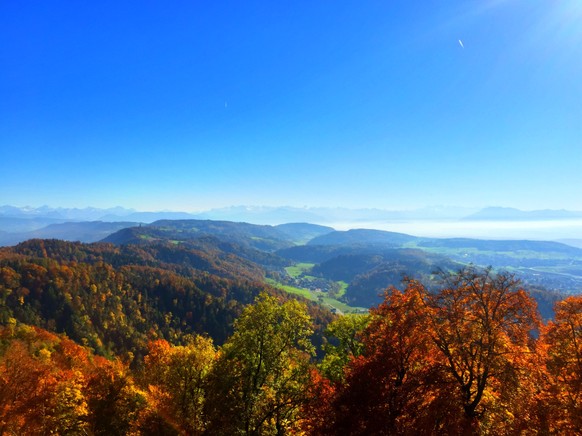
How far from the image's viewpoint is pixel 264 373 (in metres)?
27.4

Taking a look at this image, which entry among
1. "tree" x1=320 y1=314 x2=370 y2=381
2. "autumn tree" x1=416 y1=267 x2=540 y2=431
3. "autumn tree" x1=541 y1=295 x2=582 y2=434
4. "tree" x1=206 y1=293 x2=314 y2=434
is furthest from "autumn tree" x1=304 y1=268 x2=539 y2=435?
"tree" x1=320 y1=314 x2=370 y2=381

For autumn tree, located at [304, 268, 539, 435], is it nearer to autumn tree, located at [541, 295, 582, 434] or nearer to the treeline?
the treeline

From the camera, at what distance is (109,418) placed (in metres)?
37.8

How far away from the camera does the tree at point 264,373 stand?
26.1 metres

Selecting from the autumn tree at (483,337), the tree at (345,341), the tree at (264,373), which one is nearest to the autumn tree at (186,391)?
the tree at (264,373)

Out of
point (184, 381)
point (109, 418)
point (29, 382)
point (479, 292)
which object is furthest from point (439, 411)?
point (29, 382)

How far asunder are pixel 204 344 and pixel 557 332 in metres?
35.0

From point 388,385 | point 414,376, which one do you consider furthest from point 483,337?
point 388,385

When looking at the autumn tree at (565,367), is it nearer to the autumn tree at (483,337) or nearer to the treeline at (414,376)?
the treeline at (414,376)

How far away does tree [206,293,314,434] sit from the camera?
26141 mm

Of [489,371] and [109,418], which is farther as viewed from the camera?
[109,418]

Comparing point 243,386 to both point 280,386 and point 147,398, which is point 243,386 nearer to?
point 280,386

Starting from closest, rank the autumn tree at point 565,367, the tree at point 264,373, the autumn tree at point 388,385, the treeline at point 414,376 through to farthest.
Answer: the autumn tree at point 565,367 < the treeline at point 414,376 < the autumn tree at point 388,385 < the tree at point 264,373

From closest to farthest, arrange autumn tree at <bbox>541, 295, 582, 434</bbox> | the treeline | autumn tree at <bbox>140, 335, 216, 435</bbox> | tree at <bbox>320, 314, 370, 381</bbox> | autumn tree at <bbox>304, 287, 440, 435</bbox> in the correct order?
autumn tree at <bbox>541, 295, 582, 434</bbox>, the treeline, autumn tree at <bbox>304, 287, 440, 435</bbox>, autumn tree at <bbox>140, 335, 216, 435</bbox>, tree at <bbox>320, 314, 370, 381</bbox>
